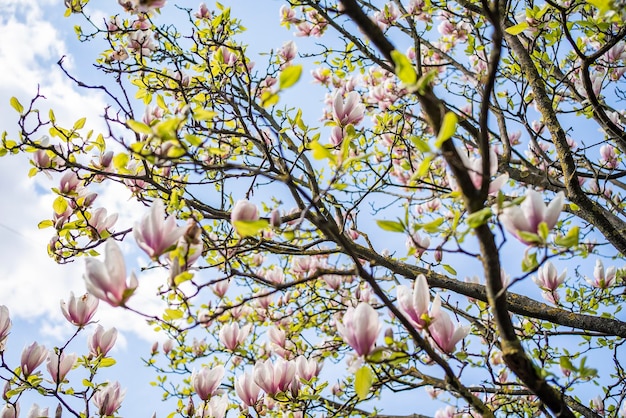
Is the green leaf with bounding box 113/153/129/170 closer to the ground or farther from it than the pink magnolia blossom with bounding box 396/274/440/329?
farther from it

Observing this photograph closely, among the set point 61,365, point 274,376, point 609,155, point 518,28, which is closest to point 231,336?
point 274,376

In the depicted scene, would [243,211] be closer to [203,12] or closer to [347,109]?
[347,109]

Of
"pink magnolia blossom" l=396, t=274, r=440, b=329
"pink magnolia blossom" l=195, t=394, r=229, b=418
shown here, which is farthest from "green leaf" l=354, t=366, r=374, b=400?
"pink magnolia blossom" l=195, t=394, r=229, b=418

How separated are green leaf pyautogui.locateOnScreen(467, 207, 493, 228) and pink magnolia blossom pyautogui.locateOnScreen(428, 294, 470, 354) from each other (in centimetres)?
25

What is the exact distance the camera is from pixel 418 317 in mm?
932

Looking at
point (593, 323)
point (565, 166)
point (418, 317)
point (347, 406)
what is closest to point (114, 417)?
point (347, 406)

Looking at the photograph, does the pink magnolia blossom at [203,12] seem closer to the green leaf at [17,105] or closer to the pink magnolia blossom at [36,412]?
the green leaf at [17,105]

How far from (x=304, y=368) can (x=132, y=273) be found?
89cm

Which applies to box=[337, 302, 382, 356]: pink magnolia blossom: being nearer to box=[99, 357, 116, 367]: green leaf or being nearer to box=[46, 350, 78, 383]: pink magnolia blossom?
box=[99, 357, 116, 367]: green leaf

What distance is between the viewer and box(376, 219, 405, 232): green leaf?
866mm

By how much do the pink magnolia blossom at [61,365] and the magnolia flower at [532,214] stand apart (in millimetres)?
1491

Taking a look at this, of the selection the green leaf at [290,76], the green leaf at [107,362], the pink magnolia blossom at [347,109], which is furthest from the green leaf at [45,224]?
the green leaf at [290,76]

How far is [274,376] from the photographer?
4.63ft

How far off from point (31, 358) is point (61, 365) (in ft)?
0.32
